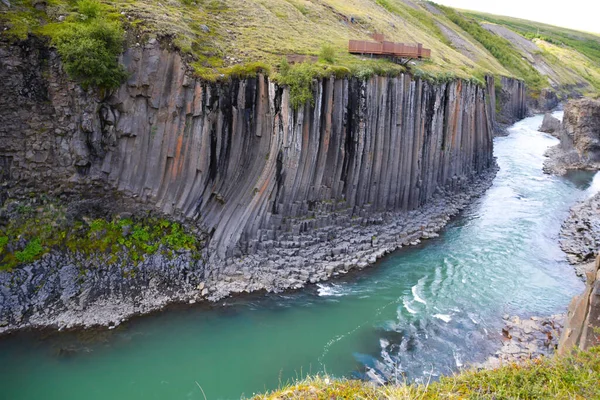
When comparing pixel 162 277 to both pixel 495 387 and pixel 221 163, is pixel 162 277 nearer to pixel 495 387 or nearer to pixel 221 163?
pixel 221 163

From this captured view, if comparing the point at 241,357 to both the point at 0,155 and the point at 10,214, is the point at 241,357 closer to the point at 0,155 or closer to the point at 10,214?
the point at 10,214

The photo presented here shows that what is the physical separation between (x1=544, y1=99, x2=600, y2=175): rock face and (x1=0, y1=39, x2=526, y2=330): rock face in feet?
74.0

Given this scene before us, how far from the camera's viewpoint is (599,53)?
127 meters

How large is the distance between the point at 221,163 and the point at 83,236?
24.2 ft

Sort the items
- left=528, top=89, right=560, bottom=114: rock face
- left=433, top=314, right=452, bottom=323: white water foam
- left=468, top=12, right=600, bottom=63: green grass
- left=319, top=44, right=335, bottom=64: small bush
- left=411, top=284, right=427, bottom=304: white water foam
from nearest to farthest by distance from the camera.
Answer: left=433, top=314, right=452, bottom=323: white water foam, left=411, top=284, right=427, bottom=304: white water foam, left=319, top=44, right=335, bottom=64: small bush, left=528, top=89, right=560, bottom=114: rock face, left=468, top=12, right=600, bottom=63: green grass

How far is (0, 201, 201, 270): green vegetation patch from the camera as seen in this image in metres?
17.4

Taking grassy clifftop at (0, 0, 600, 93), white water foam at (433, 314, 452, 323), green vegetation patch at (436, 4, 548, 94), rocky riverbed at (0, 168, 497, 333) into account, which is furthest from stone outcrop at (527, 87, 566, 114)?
white water foam at (433, 314, 452, 323)

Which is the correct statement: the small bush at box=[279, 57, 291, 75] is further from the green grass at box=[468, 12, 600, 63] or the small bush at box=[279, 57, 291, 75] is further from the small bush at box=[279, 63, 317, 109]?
the green grass at box=[468, 12, 600, 63]

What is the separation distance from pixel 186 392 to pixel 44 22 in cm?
1769

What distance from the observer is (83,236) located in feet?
61.3

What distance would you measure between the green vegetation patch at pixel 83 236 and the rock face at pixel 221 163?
71 centimetres

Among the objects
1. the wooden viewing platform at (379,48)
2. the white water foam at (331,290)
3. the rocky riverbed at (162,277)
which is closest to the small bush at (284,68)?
the wooden viewing platform at (379,48)

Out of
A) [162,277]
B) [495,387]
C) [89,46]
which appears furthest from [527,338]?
[89,46]

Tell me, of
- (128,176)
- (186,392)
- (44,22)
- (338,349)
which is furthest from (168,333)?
(44,22)
